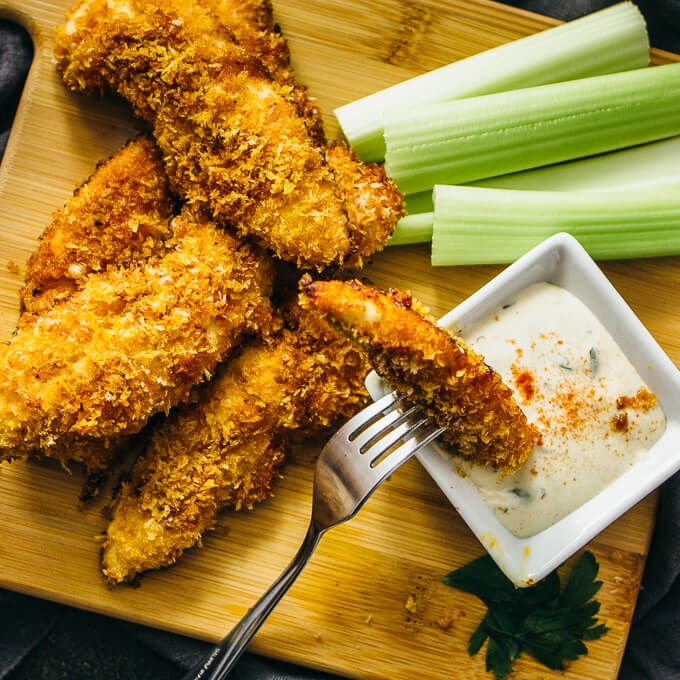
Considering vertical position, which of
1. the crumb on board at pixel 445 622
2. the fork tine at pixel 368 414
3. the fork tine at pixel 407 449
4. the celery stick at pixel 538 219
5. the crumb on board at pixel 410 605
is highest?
the celery stick at pixel 538 219

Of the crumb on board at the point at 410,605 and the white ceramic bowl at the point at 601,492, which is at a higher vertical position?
the white ceramic bowl at the point at 601,492

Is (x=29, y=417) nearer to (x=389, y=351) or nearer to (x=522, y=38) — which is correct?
(x=389, y=351)

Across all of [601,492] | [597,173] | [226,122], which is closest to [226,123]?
[226,122]

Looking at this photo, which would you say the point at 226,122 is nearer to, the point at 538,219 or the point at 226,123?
the point at 226,123

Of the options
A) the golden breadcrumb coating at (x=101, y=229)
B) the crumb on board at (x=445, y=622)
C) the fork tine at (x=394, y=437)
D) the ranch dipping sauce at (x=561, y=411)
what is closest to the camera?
the fork tine at (x=394, y=437)

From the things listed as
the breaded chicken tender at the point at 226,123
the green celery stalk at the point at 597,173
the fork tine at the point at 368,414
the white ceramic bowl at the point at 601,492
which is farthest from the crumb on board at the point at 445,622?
the green celery stalk at the point at 597,173

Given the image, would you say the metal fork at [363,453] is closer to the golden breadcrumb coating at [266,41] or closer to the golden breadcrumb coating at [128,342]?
the golden breadcrumb coating at [128,342]

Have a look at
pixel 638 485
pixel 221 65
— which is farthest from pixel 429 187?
pixel 638 485
